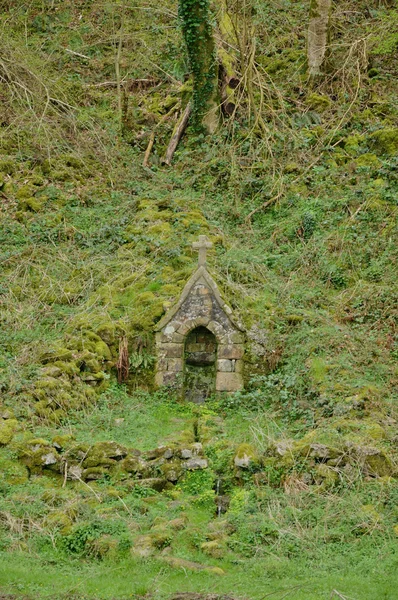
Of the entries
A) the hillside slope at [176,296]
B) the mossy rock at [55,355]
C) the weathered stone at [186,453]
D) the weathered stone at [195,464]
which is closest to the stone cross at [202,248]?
the hillside slope at [176,296]

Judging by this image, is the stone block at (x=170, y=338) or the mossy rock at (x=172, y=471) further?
the stone block at (x=170, y=338)

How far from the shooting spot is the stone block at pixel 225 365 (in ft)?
50.2

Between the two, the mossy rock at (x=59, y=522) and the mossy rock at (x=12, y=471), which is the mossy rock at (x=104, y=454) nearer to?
the mossy rock at (x=12, y=471)

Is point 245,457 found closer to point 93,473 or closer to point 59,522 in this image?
point 93,473

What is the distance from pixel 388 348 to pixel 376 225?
3.94 m

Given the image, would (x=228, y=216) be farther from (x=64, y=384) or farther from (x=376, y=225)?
(x=64, y=384)

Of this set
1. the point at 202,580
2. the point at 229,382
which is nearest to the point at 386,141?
the point at 229,382

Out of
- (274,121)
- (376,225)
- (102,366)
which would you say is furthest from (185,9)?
(102,366)

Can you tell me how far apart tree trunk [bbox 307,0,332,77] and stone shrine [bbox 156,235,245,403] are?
8.96m

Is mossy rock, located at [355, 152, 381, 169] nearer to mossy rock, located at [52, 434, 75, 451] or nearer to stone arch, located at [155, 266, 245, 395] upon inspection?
stone arch, located at [155, 266, 245, 395]

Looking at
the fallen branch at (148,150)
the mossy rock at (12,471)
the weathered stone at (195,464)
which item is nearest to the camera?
the mossy rock at (12,471)

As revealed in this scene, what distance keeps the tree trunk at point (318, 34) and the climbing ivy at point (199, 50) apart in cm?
303

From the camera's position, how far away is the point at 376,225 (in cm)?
1758

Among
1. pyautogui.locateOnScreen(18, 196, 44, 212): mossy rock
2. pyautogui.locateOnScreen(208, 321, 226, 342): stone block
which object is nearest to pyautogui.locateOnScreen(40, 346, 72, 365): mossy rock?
pyautogui.locateOnScreen(208, 321, 226, 342): stone block
